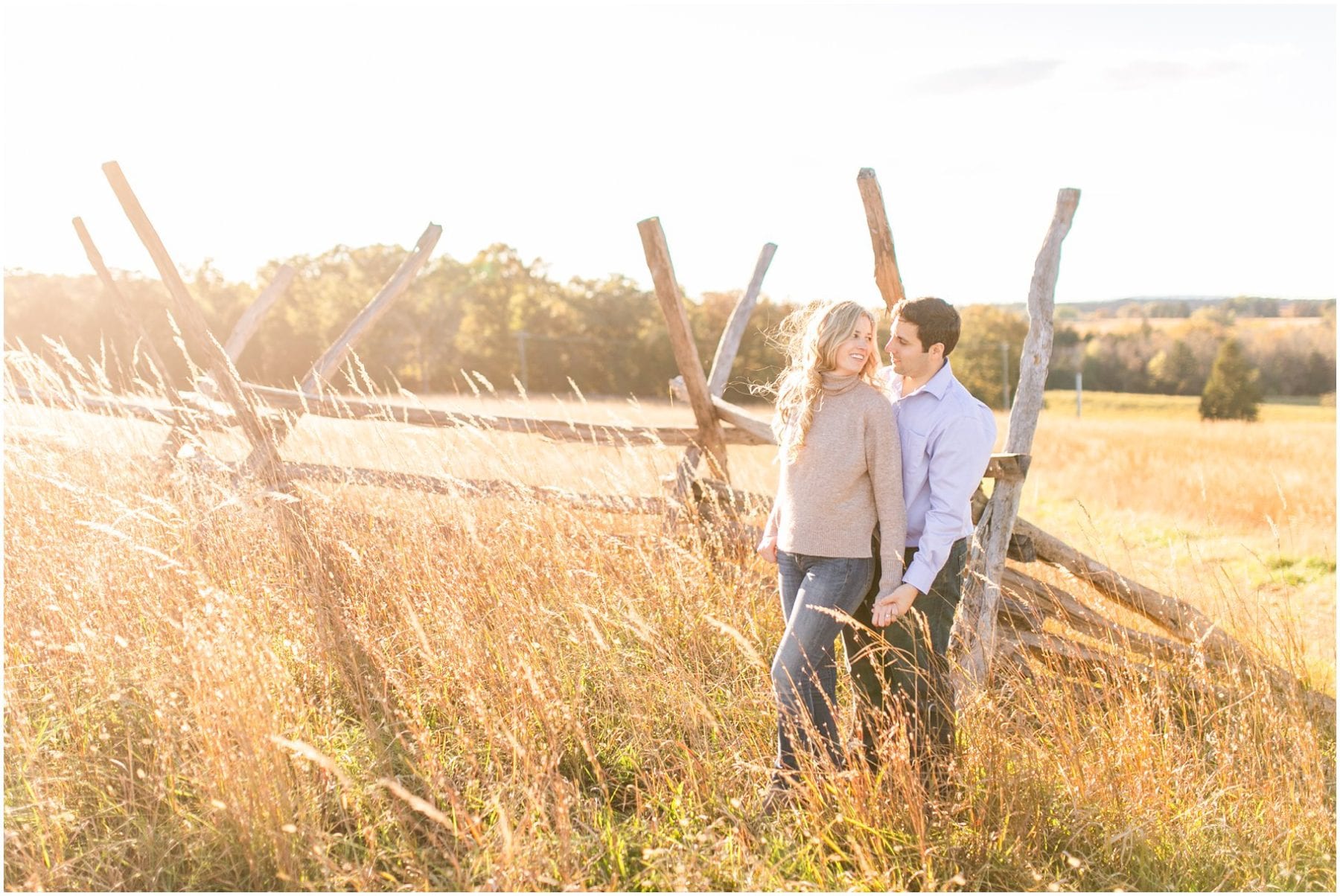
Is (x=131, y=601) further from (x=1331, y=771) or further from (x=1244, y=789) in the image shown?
(x=1331, y=771)

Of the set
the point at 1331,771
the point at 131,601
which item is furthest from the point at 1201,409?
the point at 131,601

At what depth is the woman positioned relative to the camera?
2730 millimetres

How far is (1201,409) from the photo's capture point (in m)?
49.4

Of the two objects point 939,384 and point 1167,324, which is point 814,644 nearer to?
point 939,384

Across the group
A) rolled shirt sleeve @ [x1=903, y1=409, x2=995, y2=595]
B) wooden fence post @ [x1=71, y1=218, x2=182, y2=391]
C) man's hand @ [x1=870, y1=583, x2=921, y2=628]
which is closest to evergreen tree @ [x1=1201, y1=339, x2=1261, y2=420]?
wooden fence post @ [x1=71, y1=218, x2=182, y2=391]

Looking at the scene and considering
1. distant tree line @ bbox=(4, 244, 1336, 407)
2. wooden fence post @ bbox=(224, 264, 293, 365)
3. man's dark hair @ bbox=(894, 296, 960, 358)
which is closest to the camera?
man's dark hair @ bbox=(894, 296, 960, 358)

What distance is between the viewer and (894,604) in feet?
8.96

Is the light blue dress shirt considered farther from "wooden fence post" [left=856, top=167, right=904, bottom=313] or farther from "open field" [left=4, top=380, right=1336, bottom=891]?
"wooden fence post" [left=856, top=167, right=904, bottom=313]

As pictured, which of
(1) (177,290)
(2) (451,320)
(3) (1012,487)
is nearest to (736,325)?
(3) (1012,487)

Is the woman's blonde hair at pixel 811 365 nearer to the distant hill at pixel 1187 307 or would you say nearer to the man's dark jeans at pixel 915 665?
the man's dark jeans at pixel 915 665

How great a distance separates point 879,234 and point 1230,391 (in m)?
52.8

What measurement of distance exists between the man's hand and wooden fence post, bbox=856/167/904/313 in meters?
1.45

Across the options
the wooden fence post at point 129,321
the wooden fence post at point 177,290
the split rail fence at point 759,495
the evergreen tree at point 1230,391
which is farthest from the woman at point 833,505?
the evergreen tree at point 1230,391

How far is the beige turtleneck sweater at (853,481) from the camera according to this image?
8.96ft
